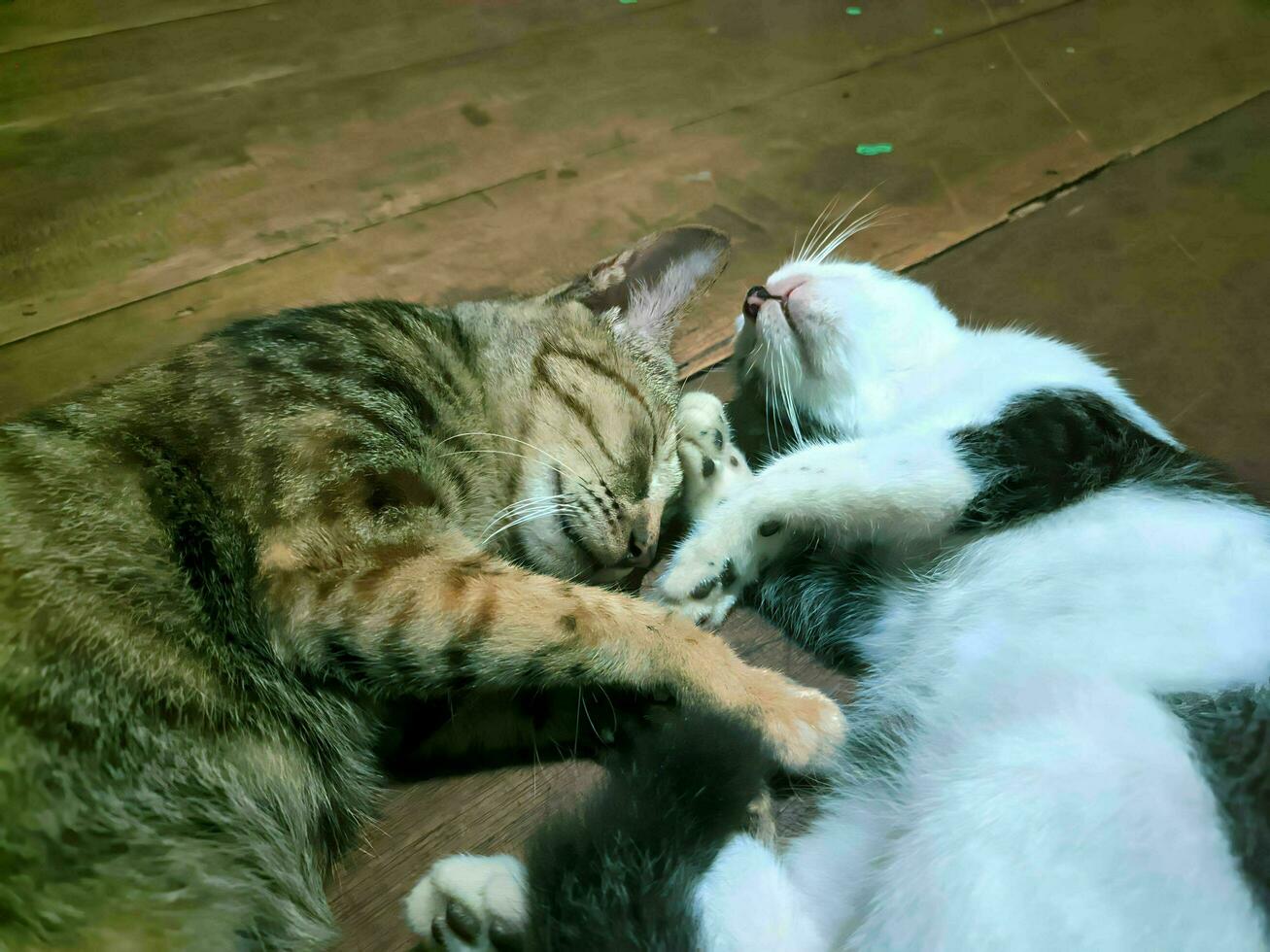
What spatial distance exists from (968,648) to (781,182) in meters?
1.42

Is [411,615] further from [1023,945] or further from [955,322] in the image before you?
[955,322]

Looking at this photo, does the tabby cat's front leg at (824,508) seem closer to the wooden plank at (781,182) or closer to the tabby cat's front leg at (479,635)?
the tabby cat's front leg at (479,635)

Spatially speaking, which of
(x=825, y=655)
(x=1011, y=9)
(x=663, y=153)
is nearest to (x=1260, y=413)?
(x=825, y=655)

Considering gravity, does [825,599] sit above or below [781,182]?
below

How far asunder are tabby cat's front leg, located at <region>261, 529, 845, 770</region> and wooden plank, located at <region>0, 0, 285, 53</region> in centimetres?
212

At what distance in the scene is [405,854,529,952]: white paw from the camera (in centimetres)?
85

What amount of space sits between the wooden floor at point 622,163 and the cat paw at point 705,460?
0.23 meters

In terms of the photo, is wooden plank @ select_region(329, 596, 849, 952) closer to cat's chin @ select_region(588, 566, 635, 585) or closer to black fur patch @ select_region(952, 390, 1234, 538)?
cat's chin @ select_region(588, 566, 635, 585)

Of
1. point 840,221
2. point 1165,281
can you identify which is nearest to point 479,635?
point 840,221

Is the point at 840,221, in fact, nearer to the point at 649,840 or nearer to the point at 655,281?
the point at 655,281

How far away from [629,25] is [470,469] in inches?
78.5

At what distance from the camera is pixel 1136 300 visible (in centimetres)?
180

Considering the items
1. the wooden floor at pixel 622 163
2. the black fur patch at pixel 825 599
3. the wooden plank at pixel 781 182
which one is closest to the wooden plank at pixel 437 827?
the black fur patch at pixel 825 599

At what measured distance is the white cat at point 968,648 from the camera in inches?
30.1
